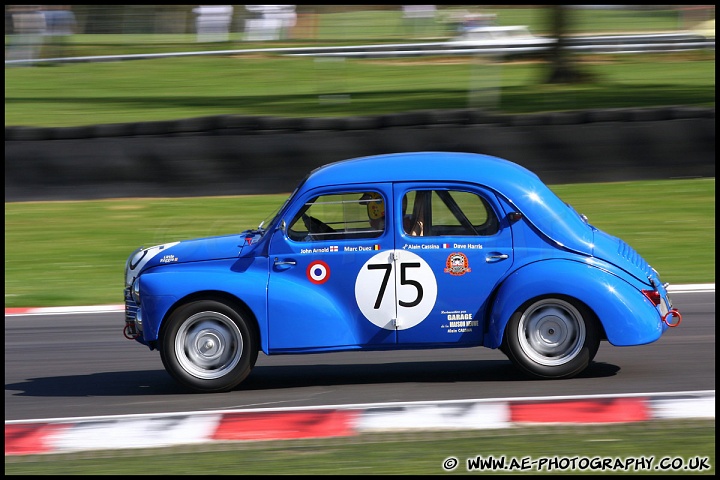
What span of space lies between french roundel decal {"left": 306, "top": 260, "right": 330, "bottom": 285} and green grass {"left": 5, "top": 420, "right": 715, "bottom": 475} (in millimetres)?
1309

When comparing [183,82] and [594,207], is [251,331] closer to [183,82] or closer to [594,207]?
[594,207]

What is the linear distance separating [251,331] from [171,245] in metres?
0.98

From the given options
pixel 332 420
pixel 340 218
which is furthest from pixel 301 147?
pixel 332 420

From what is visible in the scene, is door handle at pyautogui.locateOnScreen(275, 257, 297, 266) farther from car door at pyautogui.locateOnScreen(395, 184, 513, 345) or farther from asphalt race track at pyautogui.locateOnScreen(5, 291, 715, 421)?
asphalt race track at pyautogui.locateOnScreen(5, 291, 715, 421)

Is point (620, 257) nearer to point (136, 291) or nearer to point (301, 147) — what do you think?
point (136, 291)

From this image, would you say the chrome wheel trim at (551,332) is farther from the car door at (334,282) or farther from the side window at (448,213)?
the car door at (334,282)

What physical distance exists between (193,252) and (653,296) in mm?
3276

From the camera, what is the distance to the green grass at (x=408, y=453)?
5.39 meters

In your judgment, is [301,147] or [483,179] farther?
[301,147]

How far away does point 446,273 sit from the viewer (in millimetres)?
6812

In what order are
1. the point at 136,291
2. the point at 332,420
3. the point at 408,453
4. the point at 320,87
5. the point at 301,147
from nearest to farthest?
the point at 408,453
the point at 332,420
the point at 136,291
the point at 301,147
the point at 320,87

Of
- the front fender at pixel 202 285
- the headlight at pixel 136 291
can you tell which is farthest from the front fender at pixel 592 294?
the headlight at pixel 136 291

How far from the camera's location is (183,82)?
979 inches

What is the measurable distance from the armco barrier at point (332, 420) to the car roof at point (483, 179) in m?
1.18
